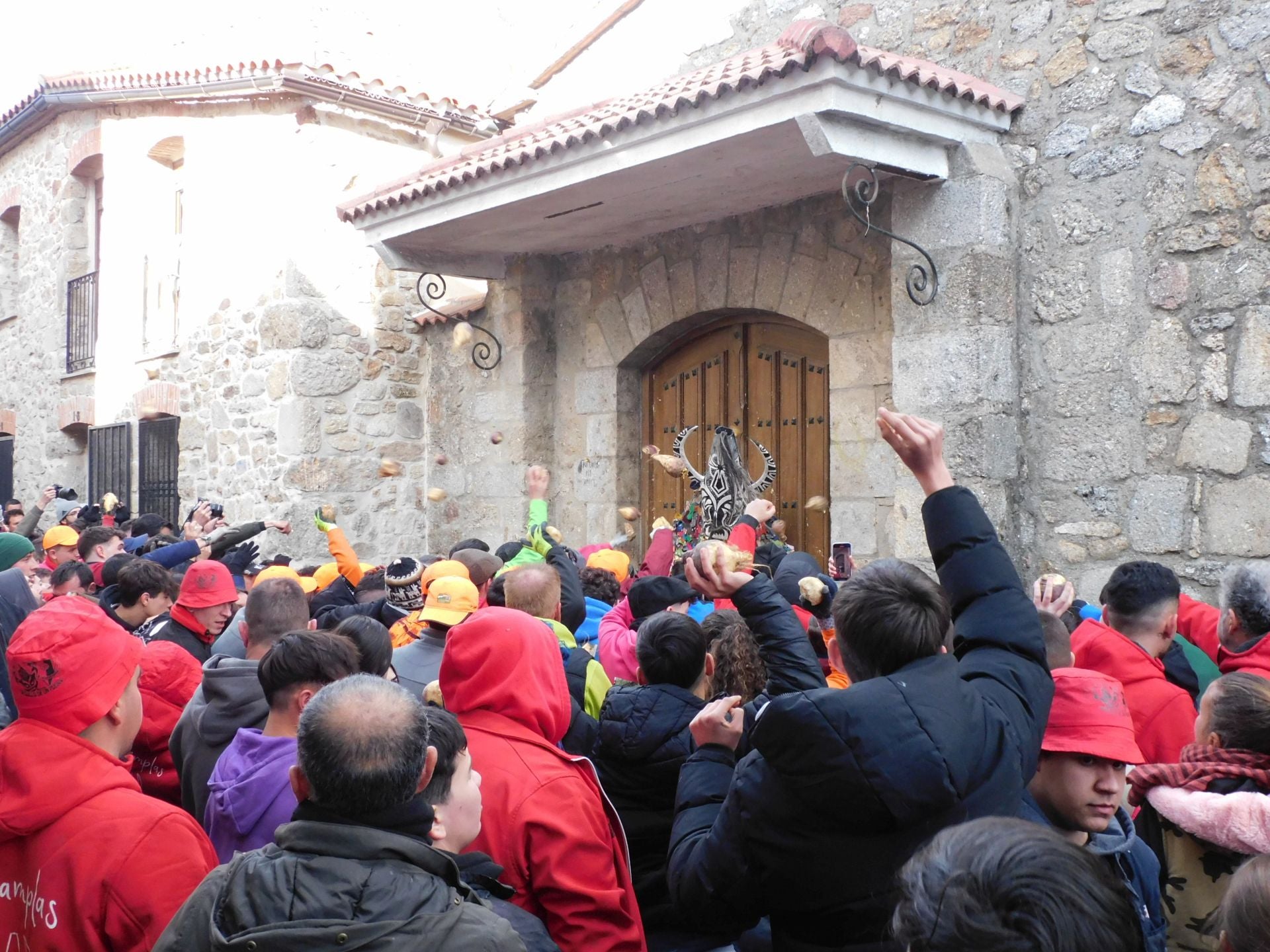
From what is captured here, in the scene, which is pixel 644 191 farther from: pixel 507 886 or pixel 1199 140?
pixel 507 886

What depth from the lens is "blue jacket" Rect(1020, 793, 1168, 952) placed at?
185 cm

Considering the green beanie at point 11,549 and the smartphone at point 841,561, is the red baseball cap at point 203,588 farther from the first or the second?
the smartphone at point 841,561

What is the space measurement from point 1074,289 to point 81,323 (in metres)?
11.4

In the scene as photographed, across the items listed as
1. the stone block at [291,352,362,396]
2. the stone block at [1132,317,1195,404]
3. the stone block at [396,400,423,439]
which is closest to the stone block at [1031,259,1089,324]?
the stone block at [1132,317,1195,404]

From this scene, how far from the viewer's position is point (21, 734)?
6.42ft

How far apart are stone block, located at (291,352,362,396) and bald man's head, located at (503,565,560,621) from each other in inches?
236

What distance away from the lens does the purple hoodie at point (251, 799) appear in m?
2.17

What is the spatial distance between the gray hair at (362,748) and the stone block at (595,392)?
20.4 feet

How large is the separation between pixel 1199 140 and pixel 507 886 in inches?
192

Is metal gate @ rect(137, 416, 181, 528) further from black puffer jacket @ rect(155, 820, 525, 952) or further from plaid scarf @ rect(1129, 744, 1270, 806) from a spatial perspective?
plaid scarf @ rect(1129, 744, 1270, 806)

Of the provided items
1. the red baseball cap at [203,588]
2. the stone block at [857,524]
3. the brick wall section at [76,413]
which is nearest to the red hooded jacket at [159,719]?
the red baseball cap at [203,588]

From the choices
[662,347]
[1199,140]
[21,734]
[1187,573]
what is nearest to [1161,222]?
[1199,140]

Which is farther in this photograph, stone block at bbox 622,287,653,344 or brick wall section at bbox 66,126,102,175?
brick wall section at bbox 66,126,102,175

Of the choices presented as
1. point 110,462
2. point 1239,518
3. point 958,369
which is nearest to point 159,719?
point 958,369
